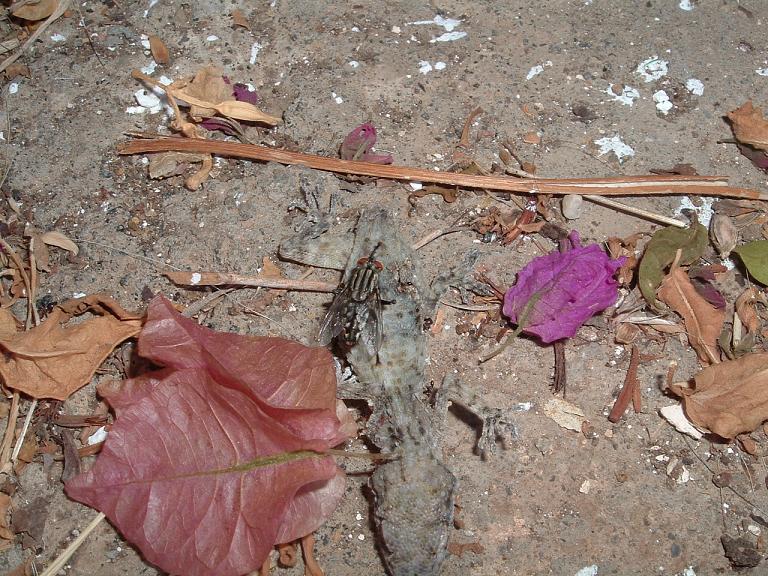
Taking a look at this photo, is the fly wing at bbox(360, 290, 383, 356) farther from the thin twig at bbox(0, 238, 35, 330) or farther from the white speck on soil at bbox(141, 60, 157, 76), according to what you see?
the white speck on soil at bbox(141, 60, 157, 76)

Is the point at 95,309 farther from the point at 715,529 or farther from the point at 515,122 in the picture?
the point at 715,529

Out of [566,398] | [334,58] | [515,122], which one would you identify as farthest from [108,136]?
[566,398]

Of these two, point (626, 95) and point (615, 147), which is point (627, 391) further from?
point (626, 95)

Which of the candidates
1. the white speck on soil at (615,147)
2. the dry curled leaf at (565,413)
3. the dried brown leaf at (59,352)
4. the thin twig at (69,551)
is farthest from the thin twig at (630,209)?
the thin twig at (69,551)

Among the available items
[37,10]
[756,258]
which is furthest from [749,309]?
[37,10]

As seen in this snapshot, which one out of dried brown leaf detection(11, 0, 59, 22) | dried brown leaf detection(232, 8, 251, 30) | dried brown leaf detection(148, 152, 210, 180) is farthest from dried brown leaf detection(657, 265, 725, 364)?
dried brown leaf detection(11, 0, 59, 22)

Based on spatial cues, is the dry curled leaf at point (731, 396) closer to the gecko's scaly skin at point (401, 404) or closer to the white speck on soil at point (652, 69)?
the gecko's scaly skin at point (401, 404)
